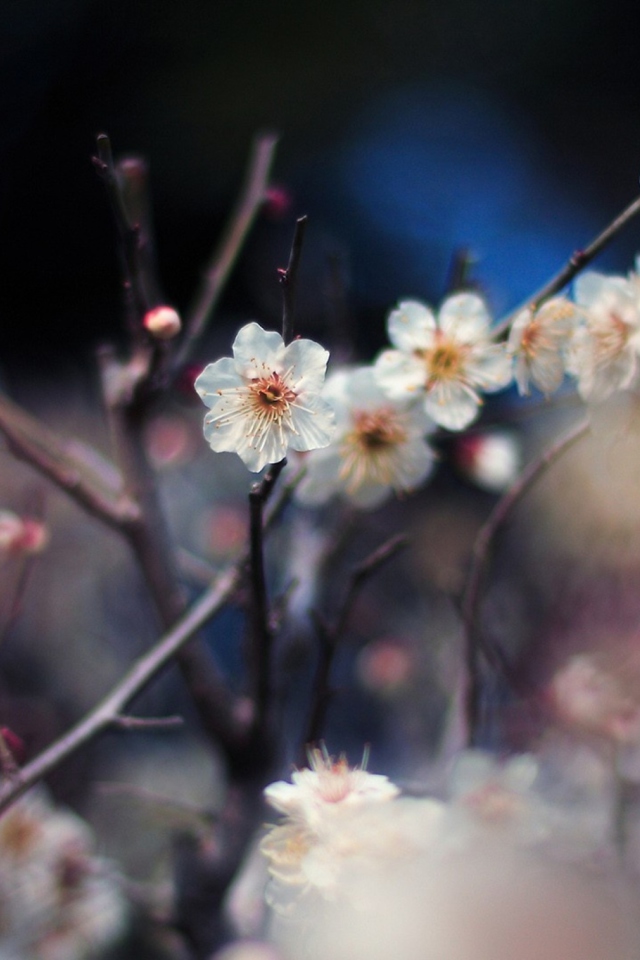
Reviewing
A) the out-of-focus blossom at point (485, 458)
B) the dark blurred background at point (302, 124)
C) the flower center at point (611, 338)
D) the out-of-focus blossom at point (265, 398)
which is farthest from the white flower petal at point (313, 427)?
the dark blurred background at point (302, 124)

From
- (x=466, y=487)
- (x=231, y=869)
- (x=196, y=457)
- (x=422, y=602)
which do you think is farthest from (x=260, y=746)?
(x=466, y=487)

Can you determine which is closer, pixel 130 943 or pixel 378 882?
pixel 378 882

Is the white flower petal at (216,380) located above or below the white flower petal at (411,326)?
below

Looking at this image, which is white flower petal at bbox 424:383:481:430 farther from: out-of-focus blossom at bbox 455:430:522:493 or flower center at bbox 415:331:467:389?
out-of-focus blossom at bbox 455:430:522:493

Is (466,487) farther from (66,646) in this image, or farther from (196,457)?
(66,646)

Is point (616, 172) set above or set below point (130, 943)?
above

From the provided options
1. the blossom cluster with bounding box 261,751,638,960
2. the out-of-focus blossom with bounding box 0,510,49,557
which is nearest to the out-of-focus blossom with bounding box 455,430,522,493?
the blossom cluster with bounding box 261,751,638,960

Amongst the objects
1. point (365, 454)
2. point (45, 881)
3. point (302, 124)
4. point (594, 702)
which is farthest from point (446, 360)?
point (302, 124)

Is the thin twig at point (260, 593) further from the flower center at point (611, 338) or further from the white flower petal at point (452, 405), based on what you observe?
the flower center at point (611, 338)
